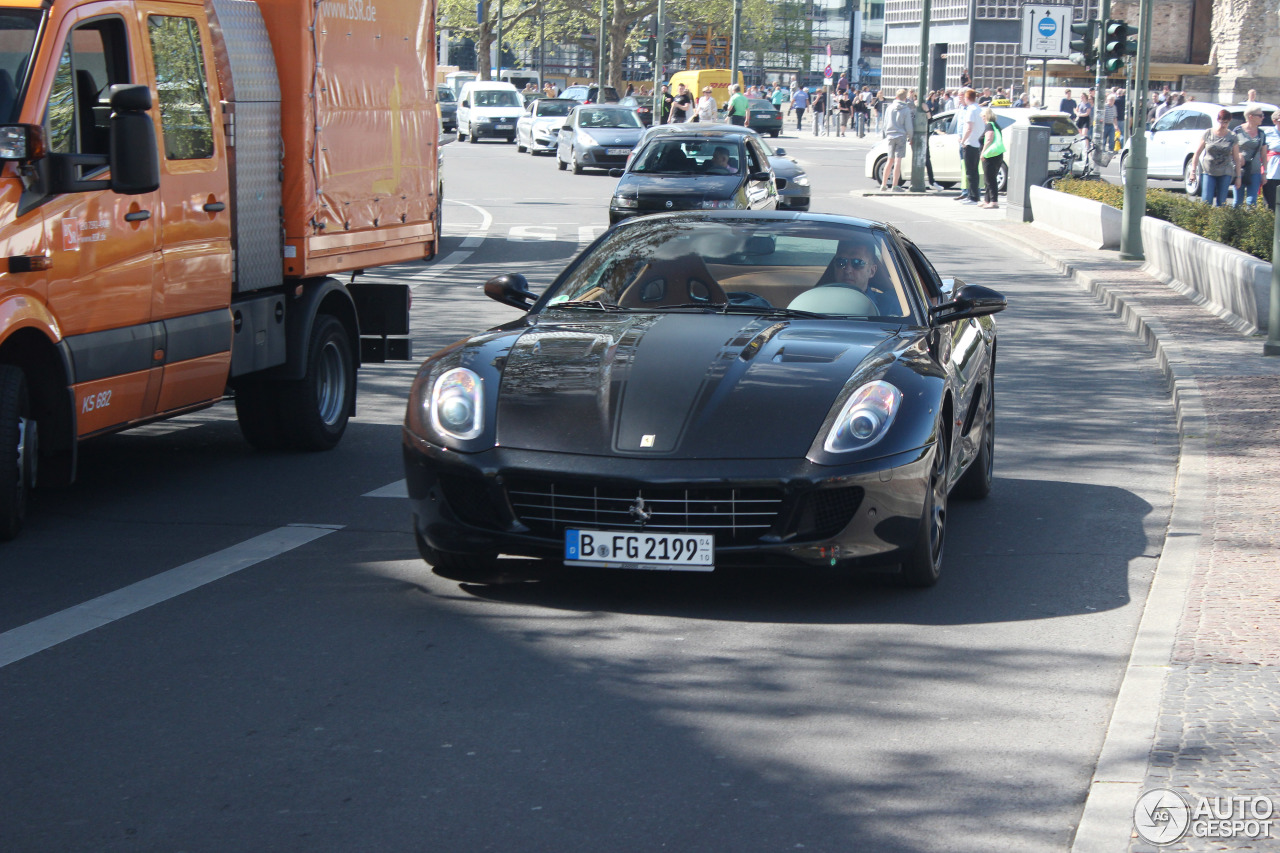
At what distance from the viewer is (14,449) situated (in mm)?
6922

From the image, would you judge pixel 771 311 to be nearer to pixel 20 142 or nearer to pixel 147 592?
pixel 147 592

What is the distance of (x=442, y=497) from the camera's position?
6.14m

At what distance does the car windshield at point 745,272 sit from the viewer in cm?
729

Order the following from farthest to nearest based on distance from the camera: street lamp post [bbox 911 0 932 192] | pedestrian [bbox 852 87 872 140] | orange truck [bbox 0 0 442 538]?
pedestrian [bbox 852 87 872 140]
street lamp post [bbox 911 0 932 192]
orange truck [bbox 0 0 442 538]

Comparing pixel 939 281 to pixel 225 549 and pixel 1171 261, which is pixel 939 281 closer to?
pixel 225 549

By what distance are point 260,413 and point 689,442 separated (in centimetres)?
407

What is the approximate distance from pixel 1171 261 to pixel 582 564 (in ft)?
46.7

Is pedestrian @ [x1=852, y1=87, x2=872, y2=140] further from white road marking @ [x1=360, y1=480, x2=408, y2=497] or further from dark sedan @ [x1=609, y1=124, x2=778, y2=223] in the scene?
white road marking @ [x1=360, y1=480, x2=408, y2=497]

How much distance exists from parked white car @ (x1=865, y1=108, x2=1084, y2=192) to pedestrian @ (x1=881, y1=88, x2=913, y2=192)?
441mm

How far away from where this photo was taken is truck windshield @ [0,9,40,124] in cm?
693

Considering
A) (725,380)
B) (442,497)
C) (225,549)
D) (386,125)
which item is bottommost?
(225,549)

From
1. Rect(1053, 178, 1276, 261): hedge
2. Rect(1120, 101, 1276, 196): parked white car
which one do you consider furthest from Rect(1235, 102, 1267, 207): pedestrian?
Rect(1120, 101, 1276, 196): parked white car

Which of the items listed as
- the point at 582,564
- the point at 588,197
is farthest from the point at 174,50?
the point at 588,197

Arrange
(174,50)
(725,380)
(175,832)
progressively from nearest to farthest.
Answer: (175,832), (725,380), (174,50)
